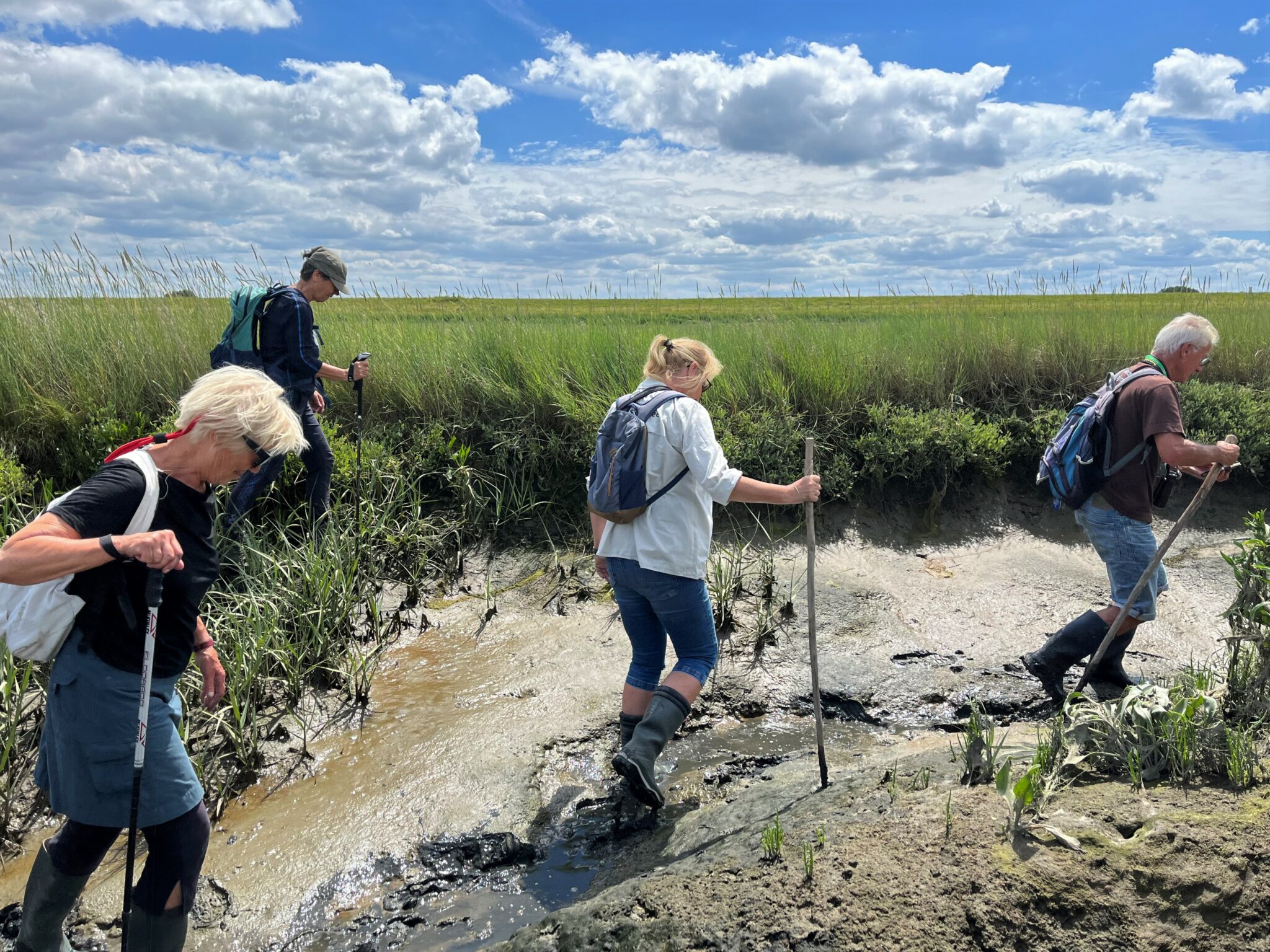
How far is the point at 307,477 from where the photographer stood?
645 centimetres

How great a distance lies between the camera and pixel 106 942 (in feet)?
10.4

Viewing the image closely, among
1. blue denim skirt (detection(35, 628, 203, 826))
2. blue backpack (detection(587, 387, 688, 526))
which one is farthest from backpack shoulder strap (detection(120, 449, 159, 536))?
blue backpack (detection(587, 387, 688, 526))

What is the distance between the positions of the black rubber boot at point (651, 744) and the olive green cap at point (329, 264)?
3.69 meters

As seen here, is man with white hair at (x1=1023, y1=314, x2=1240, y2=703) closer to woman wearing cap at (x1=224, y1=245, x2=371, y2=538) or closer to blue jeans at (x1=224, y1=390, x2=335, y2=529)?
woman wearing cap at (x1=224, y1=245, x2=371, y2=538)

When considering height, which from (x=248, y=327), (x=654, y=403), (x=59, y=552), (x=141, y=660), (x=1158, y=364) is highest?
(x=248, y=327)

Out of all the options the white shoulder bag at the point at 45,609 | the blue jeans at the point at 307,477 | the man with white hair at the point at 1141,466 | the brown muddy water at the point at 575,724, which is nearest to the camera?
the white shoulder bag at the point at 45,609

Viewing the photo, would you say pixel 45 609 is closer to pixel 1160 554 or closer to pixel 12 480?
pixel 1160 554

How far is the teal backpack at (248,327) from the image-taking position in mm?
5648

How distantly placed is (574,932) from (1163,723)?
2.16 meters

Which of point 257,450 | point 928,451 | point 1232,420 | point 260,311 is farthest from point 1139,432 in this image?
point 260,311

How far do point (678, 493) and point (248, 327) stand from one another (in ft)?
11.8

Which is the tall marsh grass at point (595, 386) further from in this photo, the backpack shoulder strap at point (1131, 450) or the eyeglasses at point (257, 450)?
the eyeglasses at point (257, 450)

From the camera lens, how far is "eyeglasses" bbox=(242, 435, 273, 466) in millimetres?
2420

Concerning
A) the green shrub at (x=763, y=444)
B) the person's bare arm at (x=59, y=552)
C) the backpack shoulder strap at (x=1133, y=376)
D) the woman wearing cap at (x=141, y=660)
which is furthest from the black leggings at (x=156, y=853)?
the green shrub at (x=763, y=444)
